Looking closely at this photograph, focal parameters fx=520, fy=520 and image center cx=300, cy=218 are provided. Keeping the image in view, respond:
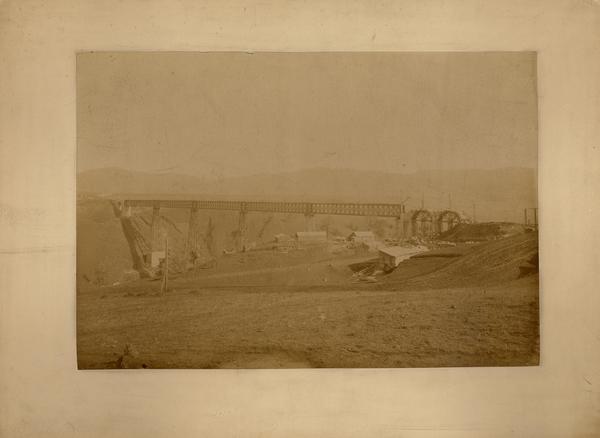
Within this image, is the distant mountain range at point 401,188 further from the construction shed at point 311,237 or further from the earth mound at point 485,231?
the construction shed at point 311,237

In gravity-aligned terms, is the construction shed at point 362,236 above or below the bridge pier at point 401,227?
below

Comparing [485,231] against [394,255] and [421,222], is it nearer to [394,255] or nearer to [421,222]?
[421,222]

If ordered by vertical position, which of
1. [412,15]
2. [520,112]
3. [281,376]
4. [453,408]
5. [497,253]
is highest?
[412,15]

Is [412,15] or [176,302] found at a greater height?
[412,15]

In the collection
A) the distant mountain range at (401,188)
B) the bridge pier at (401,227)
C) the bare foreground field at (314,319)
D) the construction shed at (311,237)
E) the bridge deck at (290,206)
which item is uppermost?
the distant mountain range at (401,188)

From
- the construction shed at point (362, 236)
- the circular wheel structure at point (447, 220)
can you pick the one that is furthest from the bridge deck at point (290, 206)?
the circular wheel structure at point (447, 220)

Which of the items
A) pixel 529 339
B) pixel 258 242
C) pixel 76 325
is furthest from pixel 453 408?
pixel 76 325

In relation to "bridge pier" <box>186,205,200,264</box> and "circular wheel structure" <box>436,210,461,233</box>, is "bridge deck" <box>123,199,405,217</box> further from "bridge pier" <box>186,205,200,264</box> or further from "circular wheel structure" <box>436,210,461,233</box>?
"circular wheel structure" <box>436,210,461,233</box>

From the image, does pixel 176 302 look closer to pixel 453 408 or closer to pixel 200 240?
pixel 200 240
